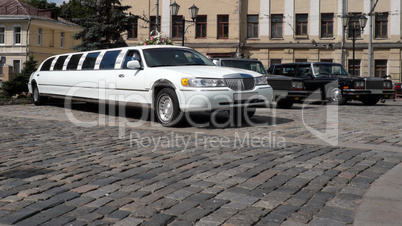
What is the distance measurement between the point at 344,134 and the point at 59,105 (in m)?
9.99

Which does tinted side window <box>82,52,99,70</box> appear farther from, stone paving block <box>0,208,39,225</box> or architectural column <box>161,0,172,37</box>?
architectural column <box>161,0,172,37</box>

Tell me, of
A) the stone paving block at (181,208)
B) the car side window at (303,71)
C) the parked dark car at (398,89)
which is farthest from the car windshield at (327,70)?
the parked dark car at (398,89)

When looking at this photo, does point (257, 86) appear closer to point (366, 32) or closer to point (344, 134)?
point (344, 134)

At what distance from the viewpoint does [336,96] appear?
18.0 metres

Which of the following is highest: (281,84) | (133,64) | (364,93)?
(133,64)

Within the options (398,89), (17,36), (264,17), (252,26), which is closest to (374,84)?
(398,89)

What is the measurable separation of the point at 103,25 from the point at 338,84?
19159mm

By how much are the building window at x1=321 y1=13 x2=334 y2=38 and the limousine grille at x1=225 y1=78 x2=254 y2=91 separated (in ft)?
99.4

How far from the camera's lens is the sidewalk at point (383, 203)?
346 centimetres

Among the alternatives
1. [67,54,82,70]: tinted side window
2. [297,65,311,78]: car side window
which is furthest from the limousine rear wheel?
[297,65,311,78]: car side window

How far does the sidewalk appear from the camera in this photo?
3465 mm
